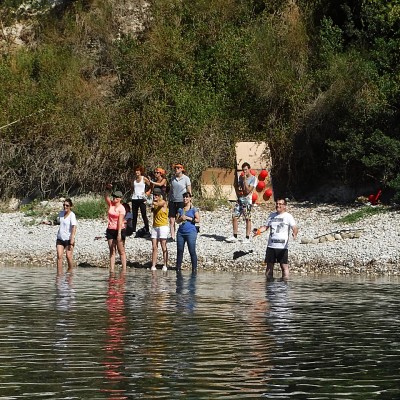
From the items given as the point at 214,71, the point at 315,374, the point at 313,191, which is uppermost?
the point at 214,71

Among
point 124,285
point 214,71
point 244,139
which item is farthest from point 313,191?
point 124,285

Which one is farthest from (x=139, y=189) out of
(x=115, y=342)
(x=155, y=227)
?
(x=115, y=342)

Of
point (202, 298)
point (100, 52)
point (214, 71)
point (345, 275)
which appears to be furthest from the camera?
point (100, 52)

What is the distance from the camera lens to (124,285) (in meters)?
20.4

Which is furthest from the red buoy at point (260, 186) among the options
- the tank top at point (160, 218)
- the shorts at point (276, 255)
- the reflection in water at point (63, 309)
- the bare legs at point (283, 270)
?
the shorts at point (276, 255)

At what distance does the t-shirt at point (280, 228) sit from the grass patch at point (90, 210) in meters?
10.3

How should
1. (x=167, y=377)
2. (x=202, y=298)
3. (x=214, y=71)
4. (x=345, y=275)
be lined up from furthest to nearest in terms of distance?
1. (x=214, y=71)
2. (x=345, y=275)
3. (x=202, y=298)
4. (x=167, y=377)

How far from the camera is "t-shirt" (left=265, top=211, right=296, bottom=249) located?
20344mm

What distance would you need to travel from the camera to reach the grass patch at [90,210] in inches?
1184

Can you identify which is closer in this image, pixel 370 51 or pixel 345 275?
pixel 345 275

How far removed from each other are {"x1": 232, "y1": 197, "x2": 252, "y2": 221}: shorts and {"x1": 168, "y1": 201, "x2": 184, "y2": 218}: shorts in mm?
1214

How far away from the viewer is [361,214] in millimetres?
28156

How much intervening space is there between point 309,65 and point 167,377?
24.1 metres

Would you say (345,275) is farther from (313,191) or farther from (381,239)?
(313,191)
